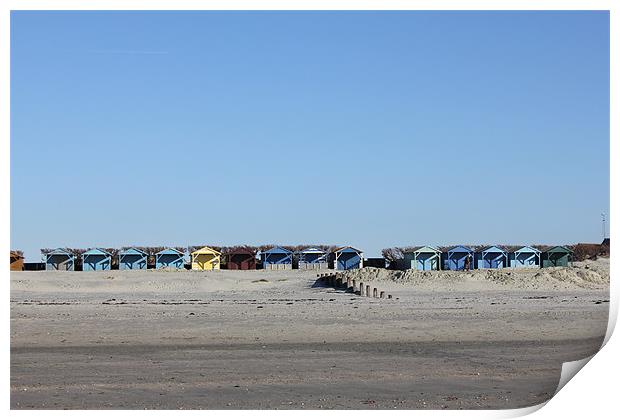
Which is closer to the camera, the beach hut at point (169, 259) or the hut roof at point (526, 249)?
the hut roof at point (526, 249)

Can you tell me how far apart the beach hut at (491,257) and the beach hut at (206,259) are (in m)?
11.6

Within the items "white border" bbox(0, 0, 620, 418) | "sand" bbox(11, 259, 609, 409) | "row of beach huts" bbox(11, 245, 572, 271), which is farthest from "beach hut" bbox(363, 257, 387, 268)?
"white border" bbox(0, 0, 620, 418)

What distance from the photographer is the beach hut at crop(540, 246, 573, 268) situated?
35750mm

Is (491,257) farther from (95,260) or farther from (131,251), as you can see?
(95,260)

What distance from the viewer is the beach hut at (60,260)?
34438 millimetres

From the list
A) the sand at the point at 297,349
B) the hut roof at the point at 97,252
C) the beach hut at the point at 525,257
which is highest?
the hut roof at the point at 97,252

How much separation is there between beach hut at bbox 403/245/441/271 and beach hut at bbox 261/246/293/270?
5.32 meters

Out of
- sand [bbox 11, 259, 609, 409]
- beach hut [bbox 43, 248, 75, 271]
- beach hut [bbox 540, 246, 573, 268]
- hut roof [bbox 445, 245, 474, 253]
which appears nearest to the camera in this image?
sand [bbox 11, 259, 609, 409]

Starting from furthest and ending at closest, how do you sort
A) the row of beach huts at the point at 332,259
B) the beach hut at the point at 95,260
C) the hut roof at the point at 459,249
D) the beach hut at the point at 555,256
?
the hut roof at the point at 459,249 → the row of beach huts at the point at 332,259 → the beach hut at the point at 95,260 → the beach hut at the point at 555,256

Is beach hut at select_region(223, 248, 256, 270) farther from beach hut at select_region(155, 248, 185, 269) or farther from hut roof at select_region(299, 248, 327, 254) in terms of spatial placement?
hut roof at select_region(299, 248, 327, 254)

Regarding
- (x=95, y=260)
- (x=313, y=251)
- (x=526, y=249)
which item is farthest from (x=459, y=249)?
(x=95, y=260)
